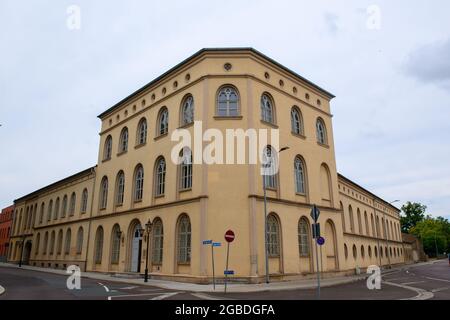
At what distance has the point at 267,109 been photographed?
78.6ft

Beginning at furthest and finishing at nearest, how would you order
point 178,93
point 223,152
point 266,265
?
point 178,93 < point 223,152 < point 266,265

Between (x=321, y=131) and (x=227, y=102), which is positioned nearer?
(x=227, y=102)

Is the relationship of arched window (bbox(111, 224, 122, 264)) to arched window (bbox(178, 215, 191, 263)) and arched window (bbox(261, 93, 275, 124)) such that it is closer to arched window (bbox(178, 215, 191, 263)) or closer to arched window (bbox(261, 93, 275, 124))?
arched window (bbox(178, 215, 191, 263))

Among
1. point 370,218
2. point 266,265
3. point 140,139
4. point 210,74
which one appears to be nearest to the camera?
point 266,265

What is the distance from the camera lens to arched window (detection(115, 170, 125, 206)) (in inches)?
1147

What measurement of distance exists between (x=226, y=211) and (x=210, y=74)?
9210mm

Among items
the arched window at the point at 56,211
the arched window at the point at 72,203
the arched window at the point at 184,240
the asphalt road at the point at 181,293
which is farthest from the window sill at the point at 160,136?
the arched window at the point at 56,211

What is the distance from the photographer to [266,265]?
19.4m

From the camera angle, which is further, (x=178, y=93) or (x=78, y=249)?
(x=78, y=249)

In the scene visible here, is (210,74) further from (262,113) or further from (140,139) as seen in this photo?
(140,139)

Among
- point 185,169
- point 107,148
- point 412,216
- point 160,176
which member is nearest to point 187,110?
point 185,169

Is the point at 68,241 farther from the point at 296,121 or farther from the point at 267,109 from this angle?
the point at 296,121

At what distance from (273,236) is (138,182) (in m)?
12.1
